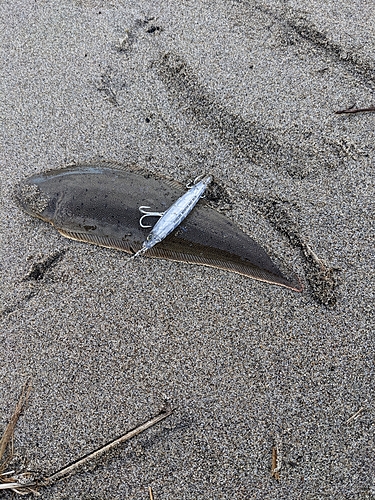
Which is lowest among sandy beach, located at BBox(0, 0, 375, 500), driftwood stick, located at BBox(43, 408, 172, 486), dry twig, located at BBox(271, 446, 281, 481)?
dry twig, located at BBox(271, 446, 281, 481)

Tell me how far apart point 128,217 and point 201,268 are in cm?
60

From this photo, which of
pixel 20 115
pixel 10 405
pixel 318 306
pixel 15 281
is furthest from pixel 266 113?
pixel 10 405

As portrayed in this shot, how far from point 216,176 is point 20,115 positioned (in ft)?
5.34

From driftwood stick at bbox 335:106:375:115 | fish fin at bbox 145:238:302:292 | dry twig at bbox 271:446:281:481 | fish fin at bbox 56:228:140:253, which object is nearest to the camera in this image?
dry twig at bbox 271:446:281:481

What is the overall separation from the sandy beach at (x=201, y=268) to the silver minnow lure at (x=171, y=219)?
20 centimetres

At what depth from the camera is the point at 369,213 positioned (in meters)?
2.81

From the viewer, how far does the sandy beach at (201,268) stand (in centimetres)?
243

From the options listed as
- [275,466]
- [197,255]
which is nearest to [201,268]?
[197,255]

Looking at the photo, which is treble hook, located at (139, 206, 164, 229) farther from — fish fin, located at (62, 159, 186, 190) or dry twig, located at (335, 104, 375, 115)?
dry twig, located at (335, 104, 375, 115)

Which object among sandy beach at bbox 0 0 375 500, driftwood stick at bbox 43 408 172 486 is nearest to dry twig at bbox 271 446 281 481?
sandy beach at bbox 0 0 375 500

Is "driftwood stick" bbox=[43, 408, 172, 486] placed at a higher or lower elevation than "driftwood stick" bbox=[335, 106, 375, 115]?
lower

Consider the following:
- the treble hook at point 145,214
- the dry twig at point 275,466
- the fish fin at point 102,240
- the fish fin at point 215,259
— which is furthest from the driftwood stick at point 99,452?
the treble hook at point 145,214

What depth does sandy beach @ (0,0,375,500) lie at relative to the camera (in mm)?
2432

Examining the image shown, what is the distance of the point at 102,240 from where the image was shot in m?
2.86
